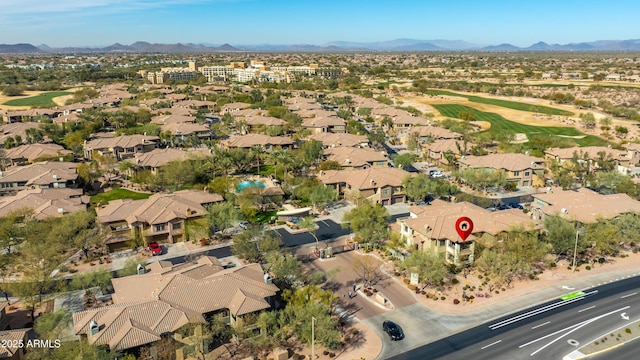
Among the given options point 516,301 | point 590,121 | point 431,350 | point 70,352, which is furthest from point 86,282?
point 590,121

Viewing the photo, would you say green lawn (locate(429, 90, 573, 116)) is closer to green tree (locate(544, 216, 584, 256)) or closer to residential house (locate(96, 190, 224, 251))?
green tree (locate(544, 216, 584, 256))

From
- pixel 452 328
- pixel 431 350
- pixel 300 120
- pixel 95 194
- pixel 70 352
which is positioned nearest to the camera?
pixel 70 352

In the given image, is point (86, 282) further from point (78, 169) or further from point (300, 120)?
point (300, 120)

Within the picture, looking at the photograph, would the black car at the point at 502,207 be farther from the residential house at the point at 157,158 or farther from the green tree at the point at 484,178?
the residential house at the point at 157,158

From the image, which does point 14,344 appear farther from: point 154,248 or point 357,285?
point 357,285

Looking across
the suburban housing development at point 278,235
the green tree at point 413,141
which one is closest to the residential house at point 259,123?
the suburban housing development at point 278,235
